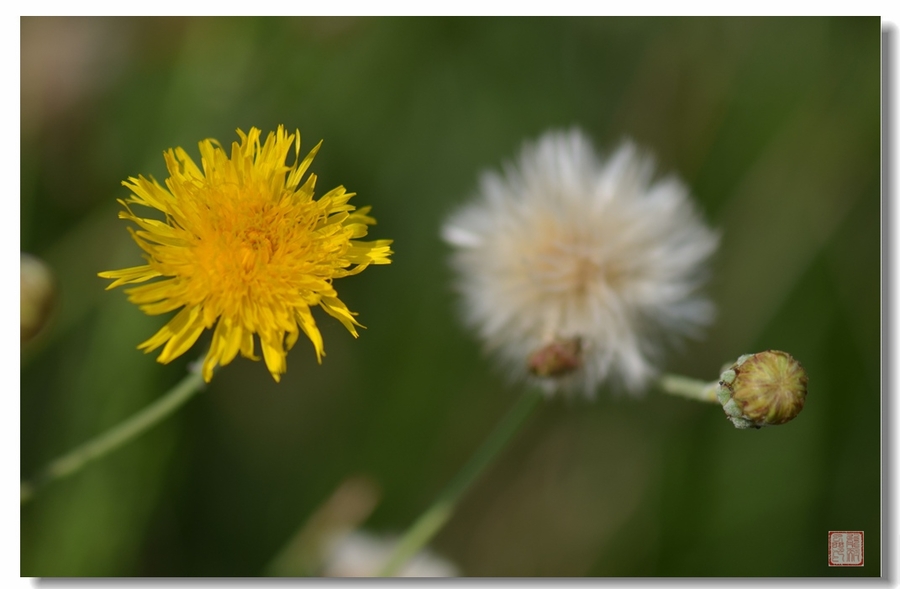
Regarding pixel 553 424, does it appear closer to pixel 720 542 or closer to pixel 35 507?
pixel 720 542

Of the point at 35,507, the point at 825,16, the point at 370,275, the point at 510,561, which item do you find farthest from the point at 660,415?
the point at 35,507

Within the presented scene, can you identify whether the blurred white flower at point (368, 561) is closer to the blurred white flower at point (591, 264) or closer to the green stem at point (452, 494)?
the green stem at point (452, 494)

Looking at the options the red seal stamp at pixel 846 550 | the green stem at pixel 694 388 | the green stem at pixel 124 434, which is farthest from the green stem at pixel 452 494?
the red seal stamp at pixel 846 550

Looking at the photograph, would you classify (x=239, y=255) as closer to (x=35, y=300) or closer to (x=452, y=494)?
(x=35, y=300)

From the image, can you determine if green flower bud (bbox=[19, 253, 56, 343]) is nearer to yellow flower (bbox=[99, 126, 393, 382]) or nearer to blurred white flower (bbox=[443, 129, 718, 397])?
yellow flower (bbox=[99, 126, 393, 382])

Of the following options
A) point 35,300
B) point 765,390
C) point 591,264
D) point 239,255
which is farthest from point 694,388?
point 35,300

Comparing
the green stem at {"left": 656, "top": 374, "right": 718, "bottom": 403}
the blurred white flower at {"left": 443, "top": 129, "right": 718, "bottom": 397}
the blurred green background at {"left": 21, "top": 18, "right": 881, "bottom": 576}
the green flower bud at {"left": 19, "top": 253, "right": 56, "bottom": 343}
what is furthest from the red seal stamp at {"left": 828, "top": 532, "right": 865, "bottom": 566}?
the green flower bud at {"left": 19, "top": 253, "right": 56, "bottom": 343}
